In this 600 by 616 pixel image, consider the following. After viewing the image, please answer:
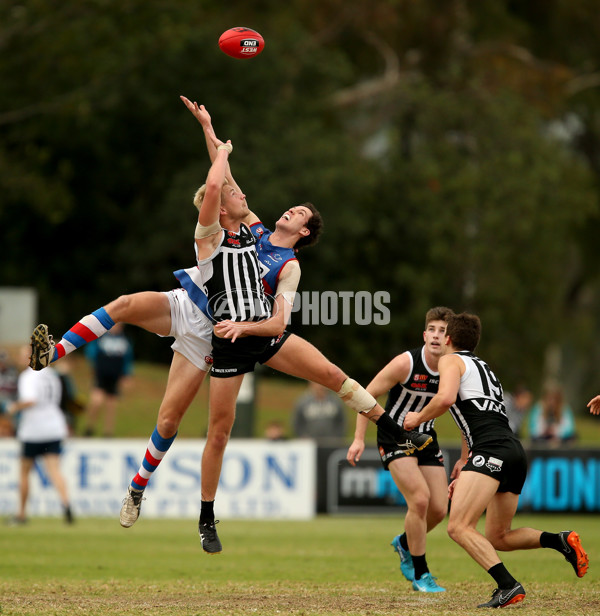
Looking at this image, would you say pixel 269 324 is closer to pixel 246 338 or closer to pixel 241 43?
pixel 246 338

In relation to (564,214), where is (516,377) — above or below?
below

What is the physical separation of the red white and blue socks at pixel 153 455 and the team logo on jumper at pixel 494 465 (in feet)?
8.91

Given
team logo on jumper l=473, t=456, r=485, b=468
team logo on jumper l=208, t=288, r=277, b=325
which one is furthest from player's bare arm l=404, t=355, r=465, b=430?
team logo on jumper l=208, t=288, r=277, b=325

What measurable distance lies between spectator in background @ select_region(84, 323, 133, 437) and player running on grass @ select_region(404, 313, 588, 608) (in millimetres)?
12030

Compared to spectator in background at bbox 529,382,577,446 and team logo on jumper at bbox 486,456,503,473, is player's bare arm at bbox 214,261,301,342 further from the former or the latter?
spectator in background at bbox 529,382,577,446

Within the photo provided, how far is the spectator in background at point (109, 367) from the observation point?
67.0 feet

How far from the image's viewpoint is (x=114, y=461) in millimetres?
17719

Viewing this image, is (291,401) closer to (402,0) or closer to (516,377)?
(516,377)

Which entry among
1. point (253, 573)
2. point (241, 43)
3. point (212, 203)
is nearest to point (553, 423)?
point (253, 573)

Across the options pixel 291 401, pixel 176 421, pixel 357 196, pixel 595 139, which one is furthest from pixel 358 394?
pixel 595 139

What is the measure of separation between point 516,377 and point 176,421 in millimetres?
26644

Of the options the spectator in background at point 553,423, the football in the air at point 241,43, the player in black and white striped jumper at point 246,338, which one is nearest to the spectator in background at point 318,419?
→ the spectator in background at point 553,423

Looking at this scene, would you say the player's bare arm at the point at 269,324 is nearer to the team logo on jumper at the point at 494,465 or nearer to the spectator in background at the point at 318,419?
the team logo on jumper at the point at 494,465

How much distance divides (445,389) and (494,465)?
69 cm
